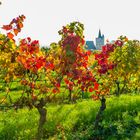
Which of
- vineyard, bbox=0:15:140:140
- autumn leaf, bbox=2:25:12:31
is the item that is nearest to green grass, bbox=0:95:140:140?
vineyard, bbox=0:15:140:140

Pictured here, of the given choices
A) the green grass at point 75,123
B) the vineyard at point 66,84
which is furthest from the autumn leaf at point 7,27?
the green grass at point 75,123

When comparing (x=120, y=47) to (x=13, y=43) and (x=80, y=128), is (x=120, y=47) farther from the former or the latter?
(x=13, y=43)

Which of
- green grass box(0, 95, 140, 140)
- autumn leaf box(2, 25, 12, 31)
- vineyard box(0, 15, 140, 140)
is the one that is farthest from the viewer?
green grass box(0, 95, 140, 140)

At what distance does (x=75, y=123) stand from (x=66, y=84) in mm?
1738

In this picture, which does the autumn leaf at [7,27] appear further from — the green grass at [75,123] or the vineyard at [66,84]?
the green grass at [75,123]

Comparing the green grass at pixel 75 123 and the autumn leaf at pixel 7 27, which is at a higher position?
the autumn leaf at pixel 7 27

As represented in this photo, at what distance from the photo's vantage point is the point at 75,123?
41.6 ft

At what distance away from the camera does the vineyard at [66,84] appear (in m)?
9.30

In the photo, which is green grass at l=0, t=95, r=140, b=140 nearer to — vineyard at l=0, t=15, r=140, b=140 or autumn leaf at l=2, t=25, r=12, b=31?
vineyard at l=0, t=15, r=140, b=140

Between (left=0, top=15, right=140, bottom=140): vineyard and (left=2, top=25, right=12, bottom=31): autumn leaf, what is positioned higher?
(left=2, top=25, right=12, bottom=31): autumn leaf

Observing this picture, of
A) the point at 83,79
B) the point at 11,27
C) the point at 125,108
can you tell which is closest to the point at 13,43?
the point at 11,27

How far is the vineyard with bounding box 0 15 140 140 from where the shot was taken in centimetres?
930

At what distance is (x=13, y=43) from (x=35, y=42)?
1.33 m

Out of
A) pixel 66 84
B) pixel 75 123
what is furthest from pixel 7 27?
pixel 75 123
